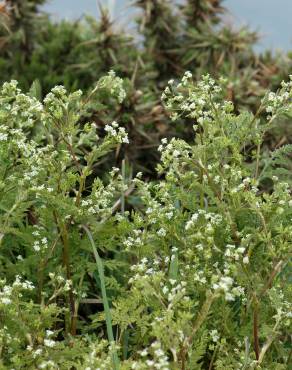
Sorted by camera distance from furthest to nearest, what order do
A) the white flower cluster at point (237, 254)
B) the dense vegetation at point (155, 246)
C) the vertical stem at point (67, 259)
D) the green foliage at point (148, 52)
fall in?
the green foliage at point (148, 52) < the vertical stem at point (67, 259) < the dense vegetation at point (155, 246) < the white flower cluster at point (237, 254)

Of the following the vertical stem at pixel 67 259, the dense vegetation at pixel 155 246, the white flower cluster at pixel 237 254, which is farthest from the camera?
the vertical stem at pixel 67 259

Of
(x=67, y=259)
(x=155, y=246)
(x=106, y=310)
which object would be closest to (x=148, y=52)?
(x=155, y=246)

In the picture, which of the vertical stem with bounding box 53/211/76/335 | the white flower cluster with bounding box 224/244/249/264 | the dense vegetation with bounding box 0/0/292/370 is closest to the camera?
the white flower cluster with bounding box 224/244/249/264

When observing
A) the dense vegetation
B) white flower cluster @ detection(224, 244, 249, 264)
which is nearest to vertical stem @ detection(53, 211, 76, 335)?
the dense vegetation

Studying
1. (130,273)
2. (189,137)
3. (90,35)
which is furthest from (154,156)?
(130,273)

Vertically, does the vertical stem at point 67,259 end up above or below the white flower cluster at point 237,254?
below

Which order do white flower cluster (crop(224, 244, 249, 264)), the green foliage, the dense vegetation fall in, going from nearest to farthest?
1. white flower cluster (crop(224, 244, 249, 264))
2. the dense vegetation
3. the green foliage

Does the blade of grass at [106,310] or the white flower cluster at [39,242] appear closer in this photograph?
the blade of grass at [106,310]

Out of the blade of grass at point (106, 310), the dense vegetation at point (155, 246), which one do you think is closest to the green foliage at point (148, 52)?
the dense vegetation at point (155, 246)

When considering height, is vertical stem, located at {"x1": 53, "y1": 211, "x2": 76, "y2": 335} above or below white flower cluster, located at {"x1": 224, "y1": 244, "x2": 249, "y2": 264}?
below

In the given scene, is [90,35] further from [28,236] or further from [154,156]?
[28,236]

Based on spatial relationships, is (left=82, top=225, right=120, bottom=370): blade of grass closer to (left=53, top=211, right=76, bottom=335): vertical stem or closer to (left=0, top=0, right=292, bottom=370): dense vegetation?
(left=0, top=0, right=292, bottom=370): dense vegetation

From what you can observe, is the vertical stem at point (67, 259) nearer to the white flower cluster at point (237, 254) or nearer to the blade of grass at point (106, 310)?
the blade of grass at point (106, 310)

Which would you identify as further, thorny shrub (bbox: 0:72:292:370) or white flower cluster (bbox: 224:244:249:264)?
thorny shrub (bbox: 0:72:292:370)
